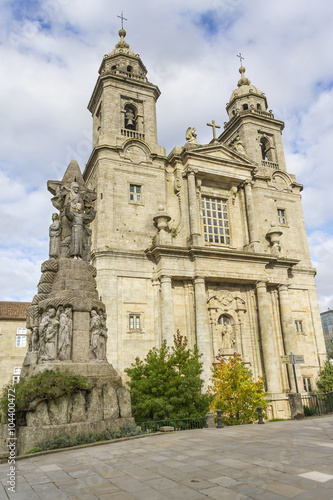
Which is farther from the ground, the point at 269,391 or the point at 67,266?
the point at 67,266

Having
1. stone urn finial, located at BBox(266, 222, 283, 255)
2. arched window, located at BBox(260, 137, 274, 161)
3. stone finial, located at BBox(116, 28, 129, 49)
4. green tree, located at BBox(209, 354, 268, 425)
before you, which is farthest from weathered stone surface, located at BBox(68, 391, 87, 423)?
stone finial, located at BBox(116, 28, 129, 49)

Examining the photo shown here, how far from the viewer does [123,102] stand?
2870cm

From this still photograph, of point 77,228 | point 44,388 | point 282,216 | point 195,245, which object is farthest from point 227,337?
point 44,388

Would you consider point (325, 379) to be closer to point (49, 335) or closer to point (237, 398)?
point (237, 398)

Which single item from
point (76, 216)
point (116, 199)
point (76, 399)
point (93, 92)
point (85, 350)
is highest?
point (93, 92)

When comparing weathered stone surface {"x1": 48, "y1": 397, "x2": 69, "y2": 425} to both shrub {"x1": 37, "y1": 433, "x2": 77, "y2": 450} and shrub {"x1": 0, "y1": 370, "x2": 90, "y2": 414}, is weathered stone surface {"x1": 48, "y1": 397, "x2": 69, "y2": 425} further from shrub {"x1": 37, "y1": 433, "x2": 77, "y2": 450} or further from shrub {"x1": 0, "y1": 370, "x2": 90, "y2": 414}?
shrub {"x1": 37, "y1": 433, "x2": 77, "y2": 450}

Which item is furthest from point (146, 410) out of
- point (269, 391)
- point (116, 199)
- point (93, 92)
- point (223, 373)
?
point (93, 92)

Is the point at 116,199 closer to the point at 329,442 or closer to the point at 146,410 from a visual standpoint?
the point at 146,410

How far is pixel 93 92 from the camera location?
31000mm

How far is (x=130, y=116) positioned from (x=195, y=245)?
39.3 feet

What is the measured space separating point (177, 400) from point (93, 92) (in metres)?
25.0

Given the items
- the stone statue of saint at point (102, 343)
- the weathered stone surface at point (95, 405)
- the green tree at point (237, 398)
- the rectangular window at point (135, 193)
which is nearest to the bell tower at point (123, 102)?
the rectangular window at point (135, 193)

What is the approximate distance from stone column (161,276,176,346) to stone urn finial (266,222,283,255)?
9.01 m

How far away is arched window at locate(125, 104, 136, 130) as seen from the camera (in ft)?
95.3
